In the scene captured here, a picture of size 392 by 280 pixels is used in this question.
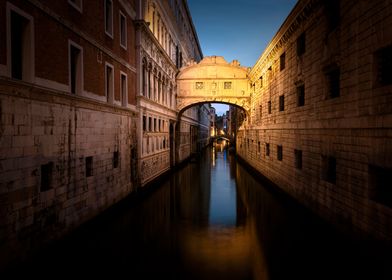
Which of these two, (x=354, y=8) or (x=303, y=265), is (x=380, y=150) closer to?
(x=303, y=265)

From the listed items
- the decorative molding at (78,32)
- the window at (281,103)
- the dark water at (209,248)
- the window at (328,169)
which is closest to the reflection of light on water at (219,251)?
the dark water at (209,248)

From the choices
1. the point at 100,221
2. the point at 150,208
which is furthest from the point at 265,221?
the point at 100,221

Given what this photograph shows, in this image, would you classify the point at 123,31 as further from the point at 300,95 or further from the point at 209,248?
the point at 209,248

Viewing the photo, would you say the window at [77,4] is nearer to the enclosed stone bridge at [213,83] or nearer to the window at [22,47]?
the window at [22,47]

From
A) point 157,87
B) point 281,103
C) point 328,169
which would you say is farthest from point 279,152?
point 157,87

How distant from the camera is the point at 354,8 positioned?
8.92 meters

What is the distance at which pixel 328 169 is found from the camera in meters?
11.1

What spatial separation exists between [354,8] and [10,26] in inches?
383

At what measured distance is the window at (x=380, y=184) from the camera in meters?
7.73

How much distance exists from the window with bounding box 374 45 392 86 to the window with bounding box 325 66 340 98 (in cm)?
244

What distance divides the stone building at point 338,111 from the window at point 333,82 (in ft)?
0.12

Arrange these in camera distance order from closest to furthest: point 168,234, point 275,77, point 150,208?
point 168,234 < point 150,208 < point 275,77

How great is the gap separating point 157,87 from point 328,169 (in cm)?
1408

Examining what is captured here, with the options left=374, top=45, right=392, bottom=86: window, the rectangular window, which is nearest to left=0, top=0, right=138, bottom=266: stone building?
left=374, top=45, right=392, bottom=86: window
